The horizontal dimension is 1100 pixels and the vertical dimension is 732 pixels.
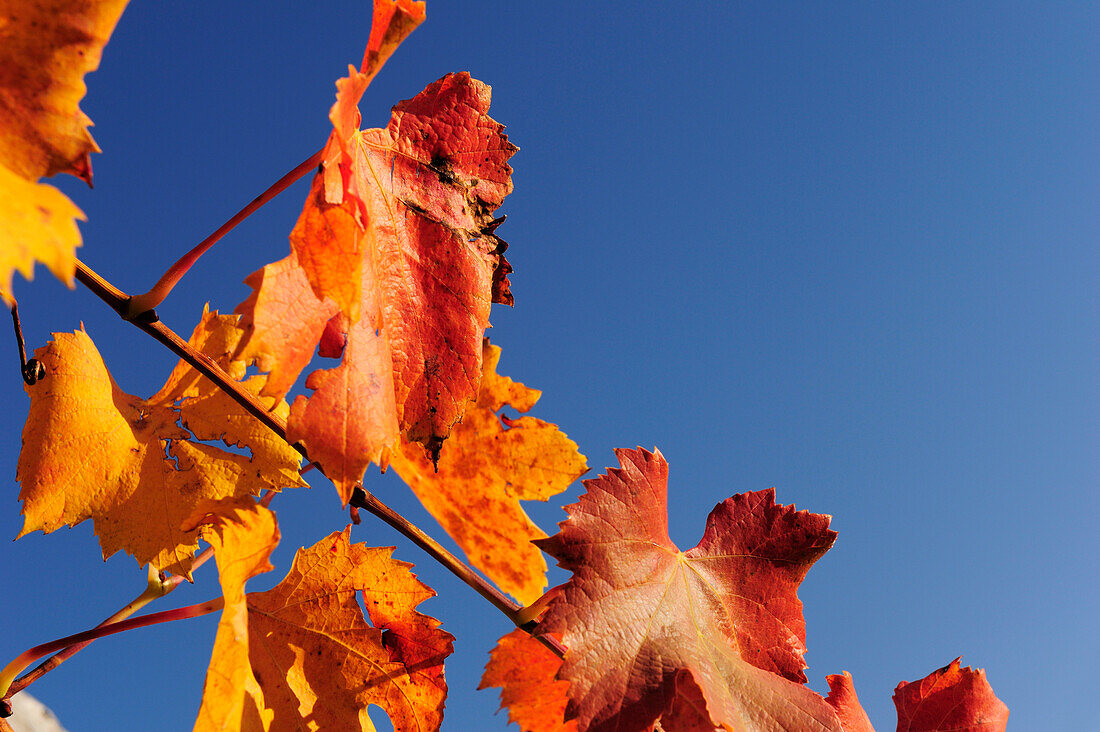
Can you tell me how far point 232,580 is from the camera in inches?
25.7

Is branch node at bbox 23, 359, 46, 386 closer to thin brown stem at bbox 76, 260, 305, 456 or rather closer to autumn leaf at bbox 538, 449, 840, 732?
thin brown stem at bbox 76, 260, 305, 456

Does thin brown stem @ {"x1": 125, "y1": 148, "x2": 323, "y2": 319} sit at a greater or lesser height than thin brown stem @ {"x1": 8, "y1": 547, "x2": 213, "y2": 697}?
greater

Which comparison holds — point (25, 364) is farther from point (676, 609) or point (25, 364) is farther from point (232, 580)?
point (676, 609)

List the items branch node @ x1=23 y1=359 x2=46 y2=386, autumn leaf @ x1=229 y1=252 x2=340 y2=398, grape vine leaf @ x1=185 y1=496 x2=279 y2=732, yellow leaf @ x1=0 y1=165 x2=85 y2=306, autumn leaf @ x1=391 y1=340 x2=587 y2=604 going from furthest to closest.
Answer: autumn leaf @ x1=391 y1=340 x2=587 y2=604, branch node @ x1=23 y1=359 x2=46 y2=386, grape vine leaf @ x1=185 y1=496 x2=279 y2=732, autumn leaf @ x1=229 y1=252 x2=340 y2=398, yellow leaf @ x1=0 y1=165 x2=85 y2=306

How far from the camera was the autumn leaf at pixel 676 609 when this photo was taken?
65cm

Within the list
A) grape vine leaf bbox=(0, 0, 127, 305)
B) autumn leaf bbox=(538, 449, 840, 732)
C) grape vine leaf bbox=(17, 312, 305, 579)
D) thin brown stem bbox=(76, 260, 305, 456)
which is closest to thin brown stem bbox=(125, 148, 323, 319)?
thin brown stem bbox=(76, 260, 305, 456)

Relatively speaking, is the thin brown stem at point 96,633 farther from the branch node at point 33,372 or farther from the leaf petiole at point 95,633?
the branch node at point 33,372

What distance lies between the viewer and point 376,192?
71cm

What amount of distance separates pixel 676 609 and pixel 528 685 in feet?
0.91

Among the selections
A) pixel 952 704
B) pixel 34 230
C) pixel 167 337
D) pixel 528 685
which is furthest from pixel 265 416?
pixel 952 704

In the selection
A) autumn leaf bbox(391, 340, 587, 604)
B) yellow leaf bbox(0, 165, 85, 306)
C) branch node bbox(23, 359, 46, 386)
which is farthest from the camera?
autumn leaf bbox(391, 340, 587, 604)

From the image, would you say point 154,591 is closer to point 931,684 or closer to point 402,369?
point 402,369

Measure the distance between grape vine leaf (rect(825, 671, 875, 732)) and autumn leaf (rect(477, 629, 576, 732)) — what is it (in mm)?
317

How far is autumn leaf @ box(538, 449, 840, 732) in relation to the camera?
65cm
